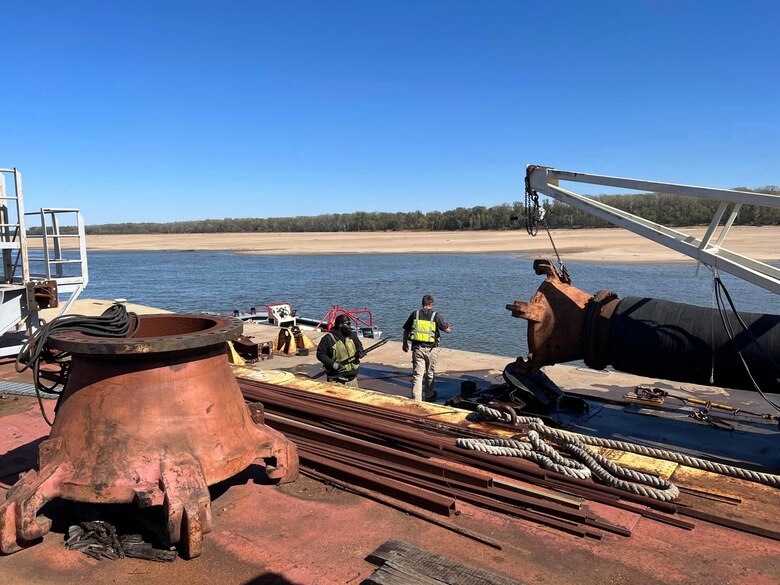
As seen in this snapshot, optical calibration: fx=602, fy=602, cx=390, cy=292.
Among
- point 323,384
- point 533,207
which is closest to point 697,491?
point 323,384

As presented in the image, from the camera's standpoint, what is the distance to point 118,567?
3.26 m

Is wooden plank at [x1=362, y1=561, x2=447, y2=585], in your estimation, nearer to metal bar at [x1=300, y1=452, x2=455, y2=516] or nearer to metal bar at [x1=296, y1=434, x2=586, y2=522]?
metal bar at [x1=300, y1=452, x2=455, y2=516]

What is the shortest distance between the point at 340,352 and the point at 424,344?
152 centimetres

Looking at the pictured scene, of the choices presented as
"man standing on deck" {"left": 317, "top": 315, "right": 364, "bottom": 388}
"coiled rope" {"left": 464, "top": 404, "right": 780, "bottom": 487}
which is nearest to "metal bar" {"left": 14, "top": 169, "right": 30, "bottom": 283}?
"man standing on deck" {"left": 317, "top": 315, "right": 364, "bottom": 388}

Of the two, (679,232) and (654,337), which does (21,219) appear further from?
(679,232)

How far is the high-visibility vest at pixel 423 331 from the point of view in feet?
30.4

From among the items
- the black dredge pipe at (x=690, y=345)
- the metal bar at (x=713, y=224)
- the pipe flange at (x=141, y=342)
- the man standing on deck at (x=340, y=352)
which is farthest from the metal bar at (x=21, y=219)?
the metal bar at (x=713, y=224)

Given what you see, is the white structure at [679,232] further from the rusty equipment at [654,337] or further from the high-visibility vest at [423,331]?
the high-visibility vest at [423,331]

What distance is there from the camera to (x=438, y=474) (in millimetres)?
4180

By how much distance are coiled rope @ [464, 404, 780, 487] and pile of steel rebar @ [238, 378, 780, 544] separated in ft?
1.53

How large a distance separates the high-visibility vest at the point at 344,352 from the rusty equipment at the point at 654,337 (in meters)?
2.65

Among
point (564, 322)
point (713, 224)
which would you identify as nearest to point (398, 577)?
point (564, 322)

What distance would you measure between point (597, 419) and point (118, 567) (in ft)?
19.8

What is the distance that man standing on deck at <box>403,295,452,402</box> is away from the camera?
9.27 metres
